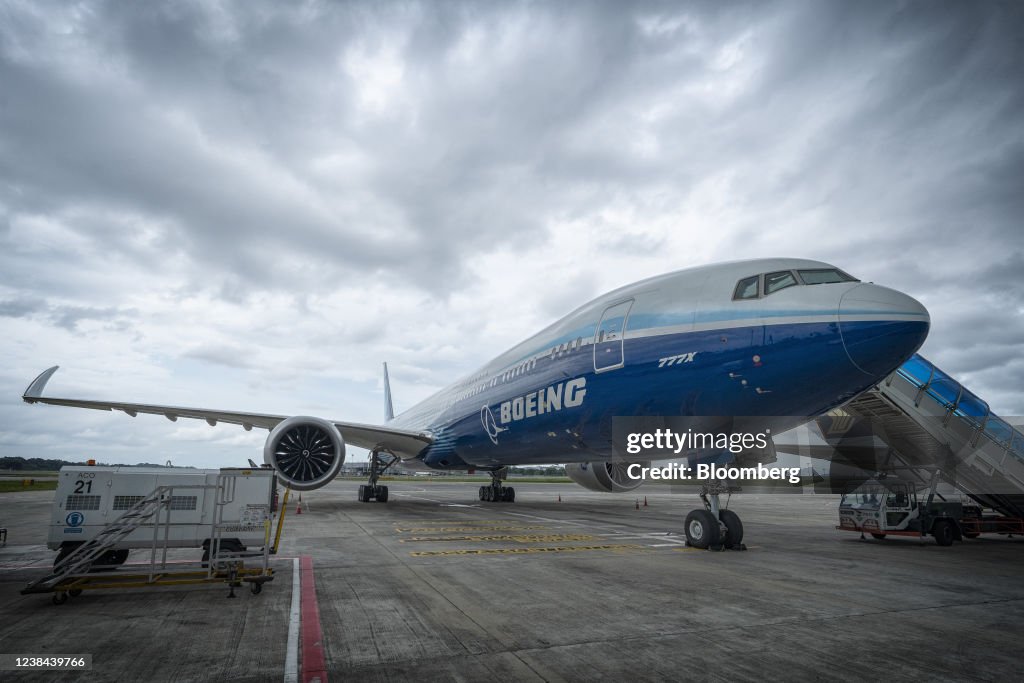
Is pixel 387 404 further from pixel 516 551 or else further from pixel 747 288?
pixel 747 288

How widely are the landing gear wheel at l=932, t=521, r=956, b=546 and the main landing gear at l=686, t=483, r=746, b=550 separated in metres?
5.57

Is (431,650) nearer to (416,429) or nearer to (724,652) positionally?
(724,652)

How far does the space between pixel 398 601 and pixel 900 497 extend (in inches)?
490

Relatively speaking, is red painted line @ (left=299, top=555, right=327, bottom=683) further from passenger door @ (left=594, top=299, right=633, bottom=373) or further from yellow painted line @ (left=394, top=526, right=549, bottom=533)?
yellow painted line @ (left=394, top=526, right=549, bottom=533)

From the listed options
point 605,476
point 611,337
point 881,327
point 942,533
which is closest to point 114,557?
point 611,337

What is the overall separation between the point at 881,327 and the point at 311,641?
695 centimetres

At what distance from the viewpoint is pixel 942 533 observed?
41.0 ft

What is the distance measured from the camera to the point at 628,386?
9250mm

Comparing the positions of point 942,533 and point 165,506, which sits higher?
point 165,506

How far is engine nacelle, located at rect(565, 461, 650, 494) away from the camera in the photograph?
1537 centimetres

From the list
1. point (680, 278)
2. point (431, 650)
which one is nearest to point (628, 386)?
point (680, 278)

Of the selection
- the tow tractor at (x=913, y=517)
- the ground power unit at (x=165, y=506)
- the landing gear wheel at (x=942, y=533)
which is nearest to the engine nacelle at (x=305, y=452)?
the ground power unit at (x=165, y=506)

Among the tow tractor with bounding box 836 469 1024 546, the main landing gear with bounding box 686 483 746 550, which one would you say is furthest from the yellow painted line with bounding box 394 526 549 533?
the tow tractor with bounding box 836 469 1024 546

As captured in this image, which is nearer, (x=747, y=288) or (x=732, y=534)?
(x=747, y=288)
